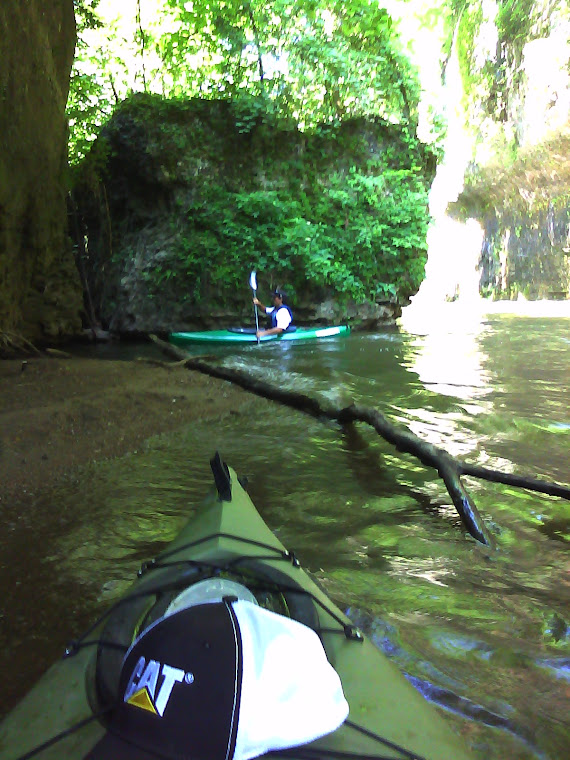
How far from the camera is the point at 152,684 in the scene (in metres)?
0.95

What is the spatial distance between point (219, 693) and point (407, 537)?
78.6 inches

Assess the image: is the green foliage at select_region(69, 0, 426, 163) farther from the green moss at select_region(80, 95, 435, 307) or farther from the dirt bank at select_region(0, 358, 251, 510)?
the dirt bank at select_region(0, 358, 251, 510)

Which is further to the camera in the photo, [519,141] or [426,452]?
[519,141]

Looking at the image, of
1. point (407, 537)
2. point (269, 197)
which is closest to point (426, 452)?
point (407, 537)

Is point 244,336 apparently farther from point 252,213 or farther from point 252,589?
point 252,589

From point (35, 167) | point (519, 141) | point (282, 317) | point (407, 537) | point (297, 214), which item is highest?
point (519, 141)

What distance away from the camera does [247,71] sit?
1413cm

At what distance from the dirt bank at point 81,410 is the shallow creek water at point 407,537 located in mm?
244

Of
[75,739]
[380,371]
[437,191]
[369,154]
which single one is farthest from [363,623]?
[437,191]

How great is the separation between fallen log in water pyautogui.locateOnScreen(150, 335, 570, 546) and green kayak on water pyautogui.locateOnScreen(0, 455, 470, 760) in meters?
1.47

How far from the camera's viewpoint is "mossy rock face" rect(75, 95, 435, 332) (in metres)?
12.8

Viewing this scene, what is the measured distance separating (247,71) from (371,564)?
1497 centimetres

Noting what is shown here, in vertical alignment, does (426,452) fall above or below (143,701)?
below

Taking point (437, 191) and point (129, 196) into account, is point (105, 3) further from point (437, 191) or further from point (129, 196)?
point (437, 191)
